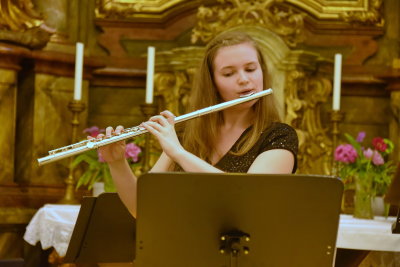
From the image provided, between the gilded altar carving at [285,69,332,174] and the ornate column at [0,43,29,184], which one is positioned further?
the gilded altar carving at [285,69,332,174]

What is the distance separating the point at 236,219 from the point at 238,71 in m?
0.68

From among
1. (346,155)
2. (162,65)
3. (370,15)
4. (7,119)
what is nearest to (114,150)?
(346,155)

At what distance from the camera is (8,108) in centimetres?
488

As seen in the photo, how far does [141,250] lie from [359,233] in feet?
5.10

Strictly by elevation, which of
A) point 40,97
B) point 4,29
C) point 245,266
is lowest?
point 245,266

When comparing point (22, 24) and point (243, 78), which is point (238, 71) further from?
point (22, 24)

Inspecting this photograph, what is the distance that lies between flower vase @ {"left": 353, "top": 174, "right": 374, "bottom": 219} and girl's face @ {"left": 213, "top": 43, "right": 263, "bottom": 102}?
1.56 metres

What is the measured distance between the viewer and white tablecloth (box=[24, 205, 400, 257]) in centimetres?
351

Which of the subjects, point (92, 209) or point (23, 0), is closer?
point (92, 209)

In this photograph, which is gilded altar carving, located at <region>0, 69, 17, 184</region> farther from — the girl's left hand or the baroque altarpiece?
the girl's left hand

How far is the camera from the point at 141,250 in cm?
223

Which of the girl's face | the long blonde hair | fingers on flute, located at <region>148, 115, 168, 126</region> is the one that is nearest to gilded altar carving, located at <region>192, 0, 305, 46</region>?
the long blonde hair

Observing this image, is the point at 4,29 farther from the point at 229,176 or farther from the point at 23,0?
the point at 229,176

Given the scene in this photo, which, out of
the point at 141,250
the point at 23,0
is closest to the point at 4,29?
the point at 23,0
